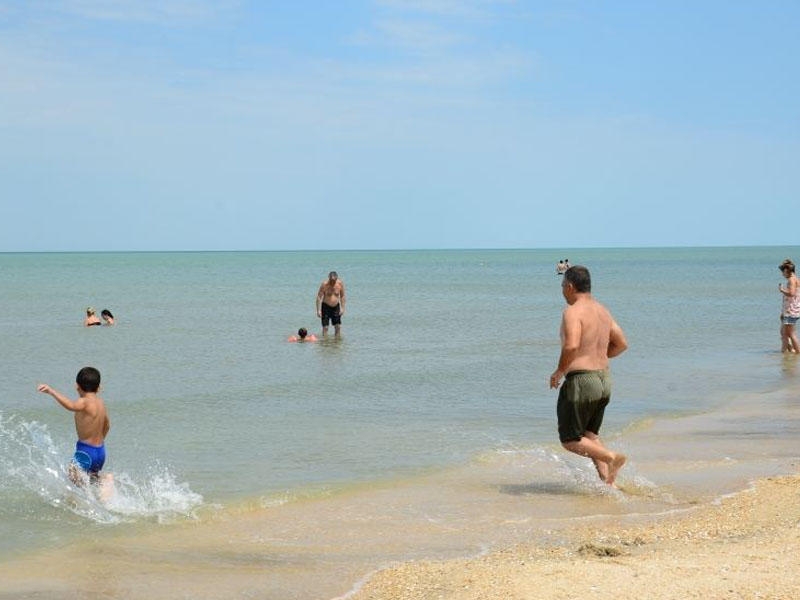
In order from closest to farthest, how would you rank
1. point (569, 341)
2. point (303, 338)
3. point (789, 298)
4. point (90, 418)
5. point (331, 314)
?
point (569, 341) → point (90, 418) → point (789, 298) → point (303, 338) → point (331, 314)

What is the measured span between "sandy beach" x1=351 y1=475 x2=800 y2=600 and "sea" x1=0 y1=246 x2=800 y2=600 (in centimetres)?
30

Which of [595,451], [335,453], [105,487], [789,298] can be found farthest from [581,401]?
[789,298]

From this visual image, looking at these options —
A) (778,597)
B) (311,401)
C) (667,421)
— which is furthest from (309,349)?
(778,597)

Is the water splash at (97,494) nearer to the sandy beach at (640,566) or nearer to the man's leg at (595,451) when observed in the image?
the sandy beach at (640,566)

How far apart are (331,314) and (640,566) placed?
662 inches

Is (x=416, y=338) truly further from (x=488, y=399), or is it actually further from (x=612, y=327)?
(x=612, y=327)

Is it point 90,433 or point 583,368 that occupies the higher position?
point 583,368

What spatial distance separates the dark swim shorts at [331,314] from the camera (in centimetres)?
2170

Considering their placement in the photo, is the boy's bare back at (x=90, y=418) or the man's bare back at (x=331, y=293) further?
the man's bare back at (x=331, y=293)

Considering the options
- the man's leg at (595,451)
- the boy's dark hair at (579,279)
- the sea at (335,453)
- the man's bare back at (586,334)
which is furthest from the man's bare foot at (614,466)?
the boy's dark hair at (579,279)

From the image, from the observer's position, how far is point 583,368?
725 centimetres

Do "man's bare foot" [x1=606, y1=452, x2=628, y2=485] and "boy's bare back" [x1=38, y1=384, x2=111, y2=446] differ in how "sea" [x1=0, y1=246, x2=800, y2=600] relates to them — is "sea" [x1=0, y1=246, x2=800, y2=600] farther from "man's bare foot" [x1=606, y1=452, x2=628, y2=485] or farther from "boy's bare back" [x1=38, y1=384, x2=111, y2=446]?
"boy's bare back" [x1=38, y1=384, x2=111, y2=446]

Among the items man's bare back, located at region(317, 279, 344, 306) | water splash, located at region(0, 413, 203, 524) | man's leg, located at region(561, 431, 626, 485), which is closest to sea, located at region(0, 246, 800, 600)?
water splash, located at region(0, 413, 203, 524)

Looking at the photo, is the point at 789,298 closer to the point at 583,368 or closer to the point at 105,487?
the point at 583,368
